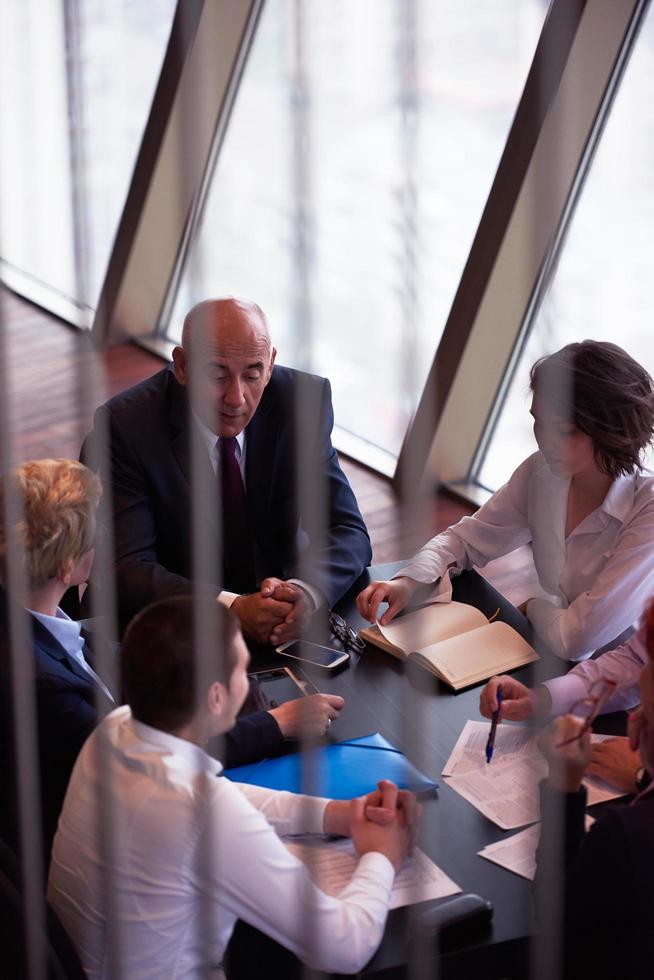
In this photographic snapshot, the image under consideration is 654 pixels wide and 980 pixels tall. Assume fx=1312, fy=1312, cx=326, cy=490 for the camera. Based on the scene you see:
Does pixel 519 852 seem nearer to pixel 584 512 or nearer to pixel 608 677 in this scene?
pixel 608 677

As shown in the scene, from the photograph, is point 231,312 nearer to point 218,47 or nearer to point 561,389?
point 561,389

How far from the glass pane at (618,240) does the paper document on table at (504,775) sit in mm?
1990

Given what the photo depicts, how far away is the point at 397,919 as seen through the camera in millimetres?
1901

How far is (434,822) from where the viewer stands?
6.84ft

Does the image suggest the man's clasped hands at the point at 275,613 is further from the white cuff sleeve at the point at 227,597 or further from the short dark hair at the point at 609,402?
the short dark hair at the point at 609,402

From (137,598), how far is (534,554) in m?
0.88

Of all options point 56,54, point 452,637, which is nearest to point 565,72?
point 56,54

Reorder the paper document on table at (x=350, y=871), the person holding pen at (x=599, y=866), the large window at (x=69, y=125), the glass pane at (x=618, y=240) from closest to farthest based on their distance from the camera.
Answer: the person holding pen at (x=599, y=866), the paper document on table at (x=350, y=871), the large window at (x=69, y=125), the glass pane at (x=618, y=240)

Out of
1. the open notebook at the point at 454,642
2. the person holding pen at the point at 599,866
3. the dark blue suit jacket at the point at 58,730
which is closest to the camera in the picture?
the person holding pen at the point at 599,866

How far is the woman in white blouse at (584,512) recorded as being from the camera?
8.44 feet

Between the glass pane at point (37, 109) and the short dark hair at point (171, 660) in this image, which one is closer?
the short dark hair at point (171, 660)

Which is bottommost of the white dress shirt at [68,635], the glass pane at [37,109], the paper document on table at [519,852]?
the paper document on table at [519,852]

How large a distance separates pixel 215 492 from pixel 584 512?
87cm

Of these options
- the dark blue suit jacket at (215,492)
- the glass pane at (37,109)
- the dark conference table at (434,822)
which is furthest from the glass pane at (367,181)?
the dark conference table at (434,822)
